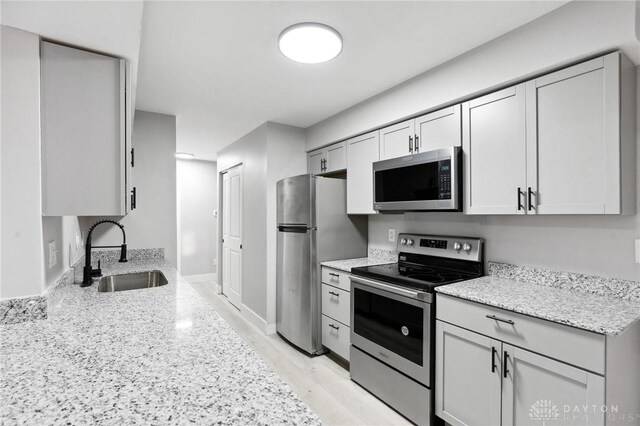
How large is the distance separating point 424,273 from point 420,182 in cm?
68

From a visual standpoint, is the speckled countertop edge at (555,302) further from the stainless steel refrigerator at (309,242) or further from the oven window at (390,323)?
the stainless steel refrigerator at (309,242)

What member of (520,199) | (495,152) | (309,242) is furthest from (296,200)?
(520,199)

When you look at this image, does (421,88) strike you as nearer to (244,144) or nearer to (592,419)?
(592,419)

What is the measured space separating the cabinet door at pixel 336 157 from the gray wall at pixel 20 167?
2.33 meters

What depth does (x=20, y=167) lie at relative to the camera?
1229mm

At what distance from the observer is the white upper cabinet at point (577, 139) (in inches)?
57.6

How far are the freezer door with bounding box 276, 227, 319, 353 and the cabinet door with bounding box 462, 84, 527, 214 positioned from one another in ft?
4.91

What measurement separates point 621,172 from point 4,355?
8.22 ft

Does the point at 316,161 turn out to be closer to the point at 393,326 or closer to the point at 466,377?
the point at 393,326

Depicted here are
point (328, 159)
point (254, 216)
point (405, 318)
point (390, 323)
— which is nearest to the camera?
point (405, 318)

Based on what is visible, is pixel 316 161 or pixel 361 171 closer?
pixel 361 171

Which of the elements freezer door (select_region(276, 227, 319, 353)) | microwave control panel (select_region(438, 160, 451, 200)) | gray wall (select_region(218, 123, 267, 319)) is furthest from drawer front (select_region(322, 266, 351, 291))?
microwave control panel (select_region(438, 160, 451, 200))

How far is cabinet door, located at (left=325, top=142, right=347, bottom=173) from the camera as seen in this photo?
3.13m

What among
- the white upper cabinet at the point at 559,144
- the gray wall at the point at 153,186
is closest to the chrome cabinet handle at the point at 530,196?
the white upper cabinet at the point at 559,144
